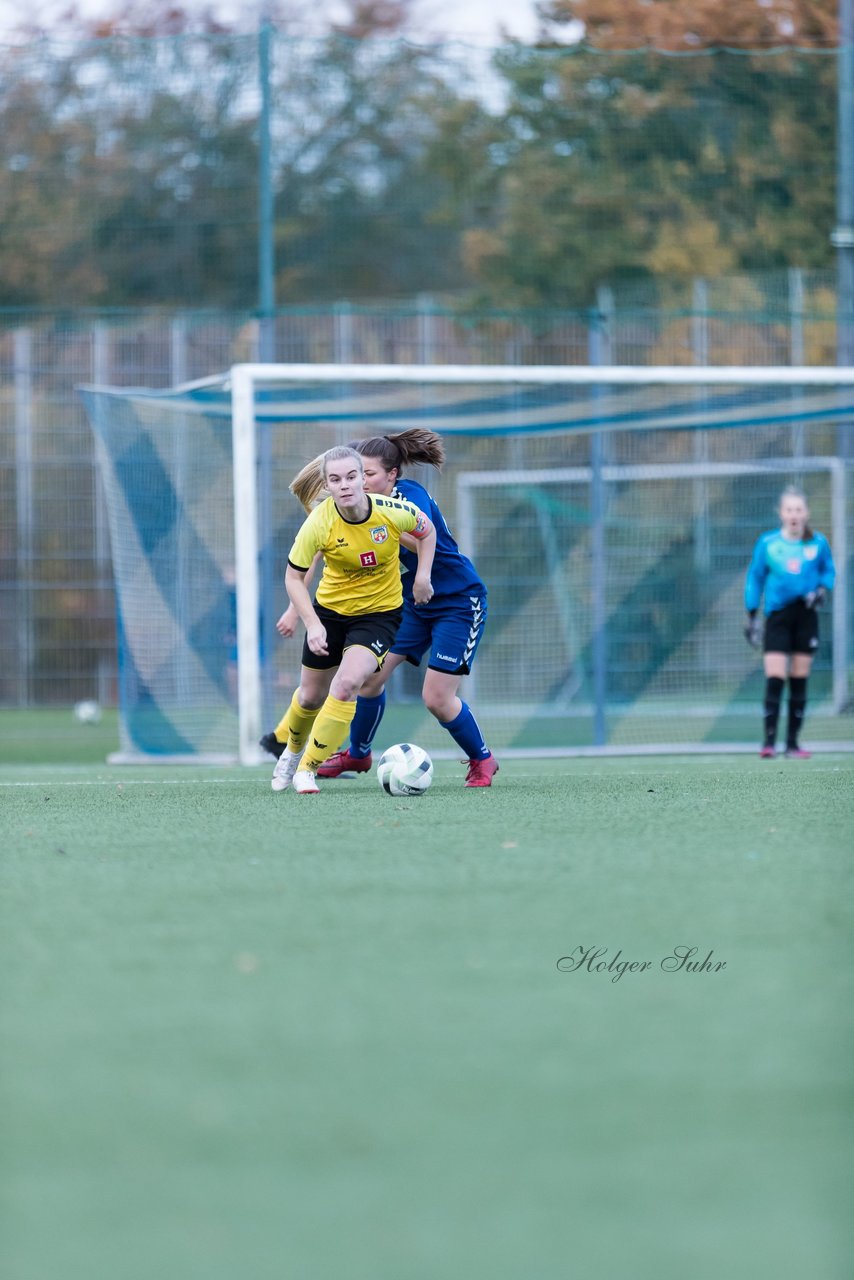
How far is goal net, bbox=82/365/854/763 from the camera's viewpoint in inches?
412

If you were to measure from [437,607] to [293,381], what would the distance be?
12.4 ft

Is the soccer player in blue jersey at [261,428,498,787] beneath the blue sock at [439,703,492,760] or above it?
above

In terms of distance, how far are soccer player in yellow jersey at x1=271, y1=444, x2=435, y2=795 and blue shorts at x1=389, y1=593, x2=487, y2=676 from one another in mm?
220

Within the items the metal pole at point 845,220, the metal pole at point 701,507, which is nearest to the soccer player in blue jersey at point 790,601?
the metal pole at point 701,507

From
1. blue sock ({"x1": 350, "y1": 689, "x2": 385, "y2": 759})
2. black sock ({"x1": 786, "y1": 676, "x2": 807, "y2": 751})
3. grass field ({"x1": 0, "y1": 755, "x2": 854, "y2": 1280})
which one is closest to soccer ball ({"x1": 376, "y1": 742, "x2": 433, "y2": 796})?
blue sock ({"x1": 350, "y1": 689, "x2": 385, "y2": 759})

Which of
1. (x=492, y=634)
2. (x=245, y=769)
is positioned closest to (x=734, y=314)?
(x=492, y=634)

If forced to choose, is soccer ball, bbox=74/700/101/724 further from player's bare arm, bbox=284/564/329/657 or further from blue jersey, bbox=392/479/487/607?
player's bare arm, bbox=284/564/329/657

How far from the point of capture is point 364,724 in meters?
7.53

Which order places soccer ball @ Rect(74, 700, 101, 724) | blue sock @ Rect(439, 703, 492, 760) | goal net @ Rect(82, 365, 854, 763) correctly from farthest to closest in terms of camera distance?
soccer ball @ Rect(74, 700, 101, 724)
goal net @ Rect(82, 365, 854, 763)
blue sock @ Rect(439, 703, 492, 760)

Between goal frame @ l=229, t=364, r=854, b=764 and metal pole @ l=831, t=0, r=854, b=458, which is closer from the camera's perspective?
goal frame @ l=229, t=364, r=854, b=764

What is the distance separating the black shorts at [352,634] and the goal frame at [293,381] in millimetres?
2310

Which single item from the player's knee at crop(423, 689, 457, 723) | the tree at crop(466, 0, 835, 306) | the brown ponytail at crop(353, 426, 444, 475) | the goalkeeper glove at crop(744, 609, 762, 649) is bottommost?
the player's knee at crop(423, 689, 457, 723)

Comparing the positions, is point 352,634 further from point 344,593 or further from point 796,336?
point 796,336

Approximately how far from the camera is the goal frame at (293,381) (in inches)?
362
